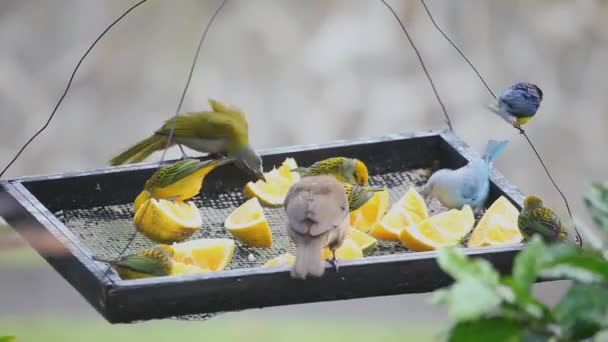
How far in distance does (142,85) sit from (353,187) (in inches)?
179

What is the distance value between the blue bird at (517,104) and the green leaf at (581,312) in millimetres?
2496

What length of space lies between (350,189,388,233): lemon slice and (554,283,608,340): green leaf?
214 cm

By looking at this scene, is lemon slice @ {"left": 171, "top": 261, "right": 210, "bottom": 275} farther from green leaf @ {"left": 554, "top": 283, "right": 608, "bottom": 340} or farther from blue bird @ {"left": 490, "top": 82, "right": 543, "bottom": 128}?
green leaf @ {"left": 554, "top": 283, "right": 608, "bottom": 340}

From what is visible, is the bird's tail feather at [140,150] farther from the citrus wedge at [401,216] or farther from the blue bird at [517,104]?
the blue bird at [517,104]

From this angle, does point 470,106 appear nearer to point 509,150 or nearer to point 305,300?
point 509,150

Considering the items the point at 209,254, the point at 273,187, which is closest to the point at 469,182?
the point at 273,187

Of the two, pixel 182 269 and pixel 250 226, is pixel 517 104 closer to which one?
pixel 250 226

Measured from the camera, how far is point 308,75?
7988mm

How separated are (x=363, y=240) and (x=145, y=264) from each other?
0.73 meters

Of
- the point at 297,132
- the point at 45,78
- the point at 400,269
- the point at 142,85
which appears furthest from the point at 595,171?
the point at 400,269

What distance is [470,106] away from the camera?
782 cm

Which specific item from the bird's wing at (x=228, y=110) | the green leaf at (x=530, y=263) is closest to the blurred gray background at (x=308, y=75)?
the bird's wing at (x=228, y=110)

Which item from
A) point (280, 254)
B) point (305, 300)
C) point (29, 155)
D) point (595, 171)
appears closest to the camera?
point (305, 300)

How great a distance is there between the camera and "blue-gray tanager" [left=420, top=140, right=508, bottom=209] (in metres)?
3.69
